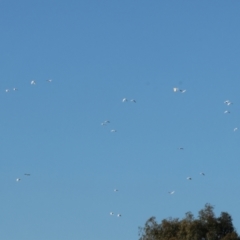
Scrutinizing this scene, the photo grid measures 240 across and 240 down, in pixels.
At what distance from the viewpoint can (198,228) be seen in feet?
297

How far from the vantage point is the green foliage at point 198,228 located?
9000 cm

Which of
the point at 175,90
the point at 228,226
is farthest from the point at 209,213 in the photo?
the point at 175,90

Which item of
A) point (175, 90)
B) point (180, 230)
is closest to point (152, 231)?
point (180, 230)

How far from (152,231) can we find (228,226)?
8.32 meters

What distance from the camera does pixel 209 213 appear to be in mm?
91875

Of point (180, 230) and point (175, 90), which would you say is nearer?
point (175, 90)

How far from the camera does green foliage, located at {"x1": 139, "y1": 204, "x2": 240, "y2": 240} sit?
90000mm

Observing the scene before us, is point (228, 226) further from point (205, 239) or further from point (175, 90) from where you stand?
point (175, 90)

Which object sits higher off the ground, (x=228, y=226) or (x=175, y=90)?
(x=228, y=226)

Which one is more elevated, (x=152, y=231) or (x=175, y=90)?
(x=152, y=231)

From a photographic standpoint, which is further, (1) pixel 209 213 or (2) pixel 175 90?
(1) pixel 209 213

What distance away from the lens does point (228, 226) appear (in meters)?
91.8

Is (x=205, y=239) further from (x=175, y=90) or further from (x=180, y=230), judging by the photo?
(x=175, y=90)

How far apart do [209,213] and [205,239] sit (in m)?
2.91
